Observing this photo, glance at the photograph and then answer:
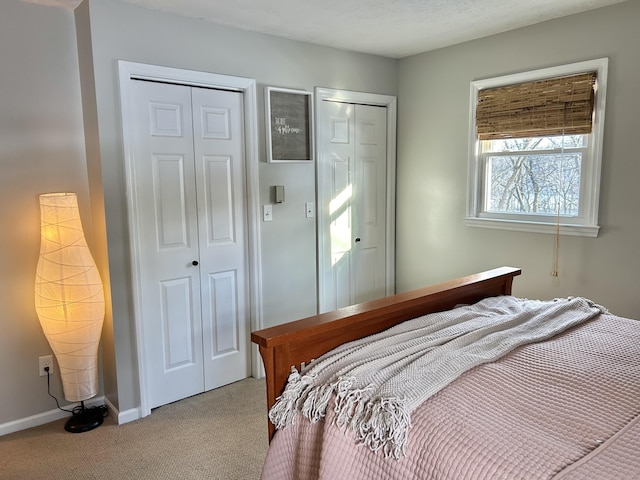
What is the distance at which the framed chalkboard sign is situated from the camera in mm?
3188

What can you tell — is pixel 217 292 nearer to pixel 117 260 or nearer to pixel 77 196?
pixel 117 260

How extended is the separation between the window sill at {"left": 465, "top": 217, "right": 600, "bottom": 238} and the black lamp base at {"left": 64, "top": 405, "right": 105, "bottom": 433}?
9.29ft

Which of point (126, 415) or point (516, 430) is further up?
point (516, 430)

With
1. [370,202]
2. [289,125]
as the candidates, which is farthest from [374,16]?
[370,202]

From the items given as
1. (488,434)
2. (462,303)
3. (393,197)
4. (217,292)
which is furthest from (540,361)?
(393,197)

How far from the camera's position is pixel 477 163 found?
346 centimetres

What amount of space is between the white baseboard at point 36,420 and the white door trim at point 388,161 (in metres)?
1.82

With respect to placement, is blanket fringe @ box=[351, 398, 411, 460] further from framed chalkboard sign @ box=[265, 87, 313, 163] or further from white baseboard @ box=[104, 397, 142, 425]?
framed chalkboard sign @ box=[265, 87, 313, 163]

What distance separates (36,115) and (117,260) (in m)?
0.92

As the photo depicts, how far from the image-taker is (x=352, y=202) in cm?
377

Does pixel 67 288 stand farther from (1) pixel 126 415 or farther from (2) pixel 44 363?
(1) pixel 126 415

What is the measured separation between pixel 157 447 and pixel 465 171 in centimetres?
278

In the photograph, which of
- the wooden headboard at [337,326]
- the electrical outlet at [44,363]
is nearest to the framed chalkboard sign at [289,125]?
the wooden headboard at [337,326]

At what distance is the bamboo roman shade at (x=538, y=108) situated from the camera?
2814 mm
